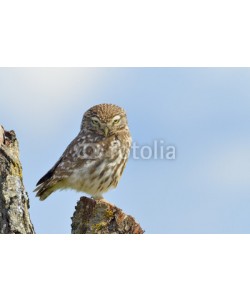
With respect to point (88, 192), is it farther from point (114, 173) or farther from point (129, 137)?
point (129, 137)

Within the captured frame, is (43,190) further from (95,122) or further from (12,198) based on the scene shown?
(12,198)

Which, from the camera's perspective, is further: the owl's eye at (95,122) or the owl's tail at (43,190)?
the owl's eye at (95,122)

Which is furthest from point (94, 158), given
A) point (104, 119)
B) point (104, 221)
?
point (104, 221)

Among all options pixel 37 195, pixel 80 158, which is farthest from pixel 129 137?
pixel 37 195

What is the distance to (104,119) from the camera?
19.9 ft

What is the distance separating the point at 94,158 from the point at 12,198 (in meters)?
1.77

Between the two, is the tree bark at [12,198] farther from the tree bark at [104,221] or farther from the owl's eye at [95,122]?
the owl's eye at [95,122]

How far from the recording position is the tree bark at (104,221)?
4398 millimetres

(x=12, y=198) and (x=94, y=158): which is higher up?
(x=94, y=158)

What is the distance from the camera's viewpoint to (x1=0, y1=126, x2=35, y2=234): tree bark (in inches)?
158

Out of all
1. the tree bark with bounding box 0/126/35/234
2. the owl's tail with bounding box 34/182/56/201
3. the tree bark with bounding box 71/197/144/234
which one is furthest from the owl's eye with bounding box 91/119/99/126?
the tree bark with bounding box 0/126/35/234

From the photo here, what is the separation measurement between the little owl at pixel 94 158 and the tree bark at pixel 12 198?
1.13 meters

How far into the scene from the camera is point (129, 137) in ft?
20.5

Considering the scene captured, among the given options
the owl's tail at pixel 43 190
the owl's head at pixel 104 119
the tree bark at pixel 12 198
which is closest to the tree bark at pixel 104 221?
the tree bark at pixel 12 198
